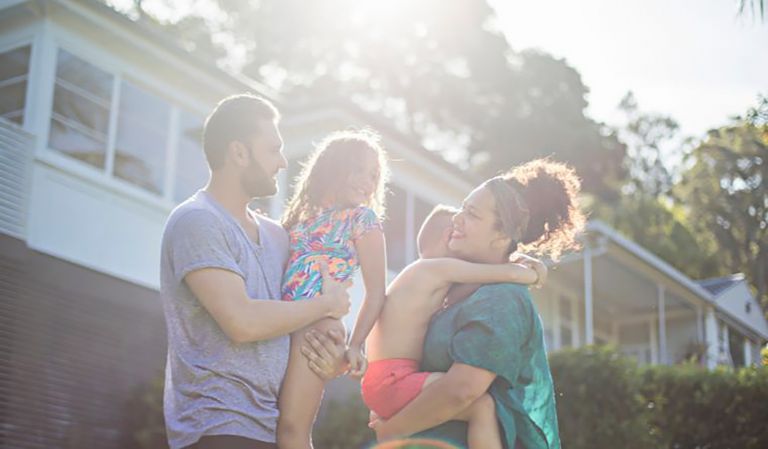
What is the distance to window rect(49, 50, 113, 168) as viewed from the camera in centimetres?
1209

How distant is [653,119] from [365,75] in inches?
630

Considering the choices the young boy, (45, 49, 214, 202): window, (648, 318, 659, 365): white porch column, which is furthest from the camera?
(648, 318, 659, 365): white porch column

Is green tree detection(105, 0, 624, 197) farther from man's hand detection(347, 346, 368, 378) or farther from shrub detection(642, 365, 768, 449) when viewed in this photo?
man's hand detection(347, 346, 368, 378)

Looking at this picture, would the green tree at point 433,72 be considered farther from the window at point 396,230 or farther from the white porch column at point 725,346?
the window at point 396,230

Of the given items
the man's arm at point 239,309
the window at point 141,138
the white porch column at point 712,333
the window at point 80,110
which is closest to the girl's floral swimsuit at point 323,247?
the man's arm at point 239,309

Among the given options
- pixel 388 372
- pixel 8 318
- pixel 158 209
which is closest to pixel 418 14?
pixel 158 209

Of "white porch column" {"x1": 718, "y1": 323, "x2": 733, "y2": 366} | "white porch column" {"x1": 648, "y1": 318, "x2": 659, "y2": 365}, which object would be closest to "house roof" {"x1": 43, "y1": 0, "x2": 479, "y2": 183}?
"white porch column" {"x1": 648, "y1": 318, "x2": 659, "y2": 365}

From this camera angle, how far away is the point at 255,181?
3406mm

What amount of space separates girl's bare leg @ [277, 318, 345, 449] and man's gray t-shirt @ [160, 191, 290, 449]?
0.04 m

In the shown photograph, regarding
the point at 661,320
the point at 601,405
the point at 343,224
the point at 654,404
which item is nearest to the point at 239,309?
the point at 343,224

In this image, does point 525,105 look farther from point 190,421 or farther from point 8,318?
point 190,421

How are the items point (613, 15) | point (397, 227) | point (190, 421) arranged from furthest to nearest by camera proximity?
point (397, 227), point (613, 15), point (190, 421)

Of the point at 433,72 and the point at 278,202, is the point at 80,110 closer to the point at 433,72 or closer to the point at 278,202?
the point at 278,202

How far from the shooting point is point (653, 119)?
46.5 metres
